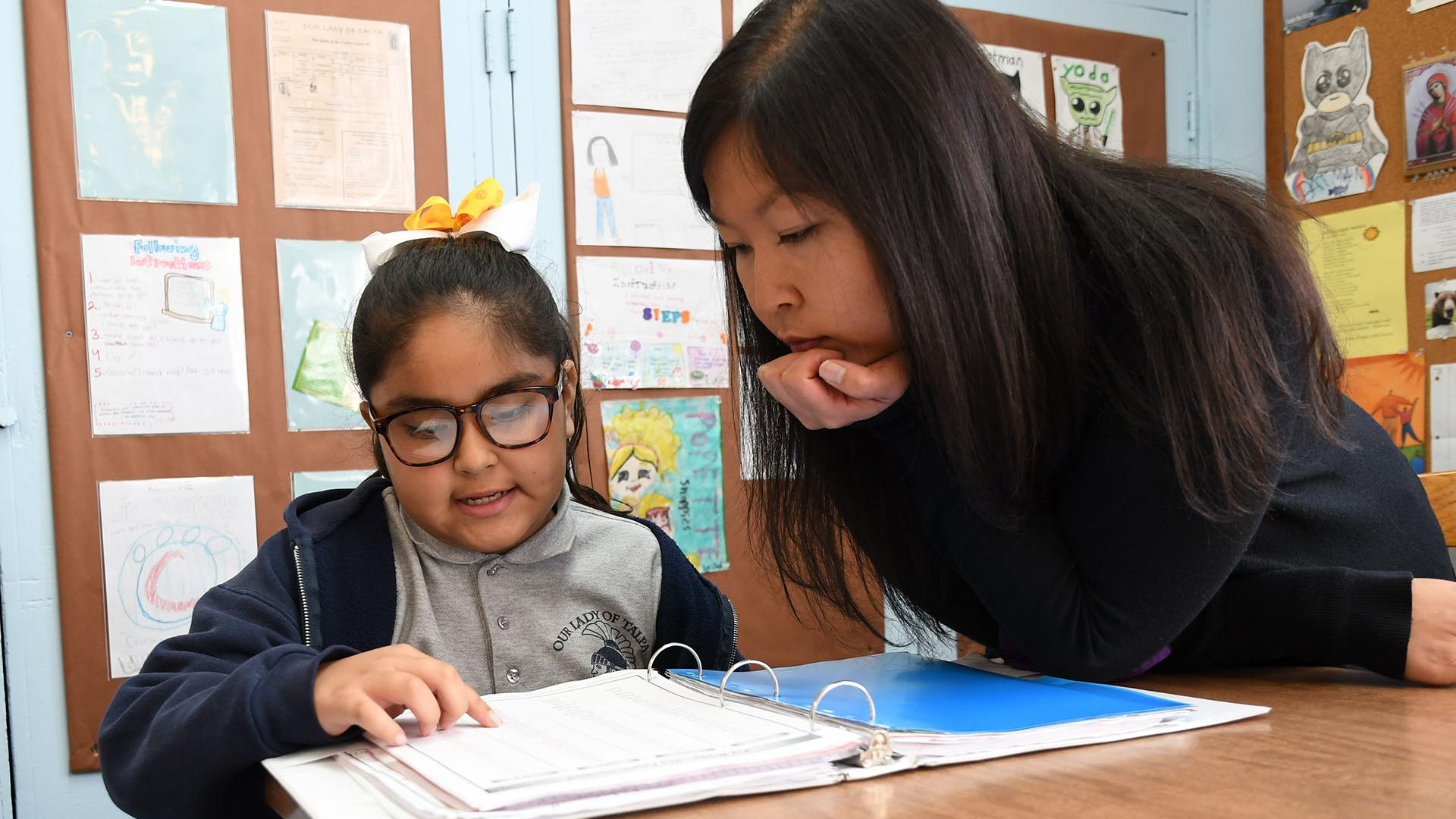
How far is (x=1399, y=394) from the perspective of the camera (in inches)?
111

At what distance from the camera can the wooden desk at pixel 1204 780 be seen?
53 centimetres

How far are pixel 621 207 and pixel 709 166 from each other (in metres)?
1.63

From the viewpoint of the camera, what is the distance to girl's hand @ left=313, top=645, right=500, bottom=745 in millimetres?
686

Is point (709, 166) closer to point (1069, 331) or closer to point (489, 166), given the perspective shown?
point (1069, 331)

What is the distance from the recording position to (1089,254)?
90cm

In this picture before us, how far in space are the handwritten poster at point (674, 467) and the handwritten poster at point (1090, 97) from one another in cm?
123

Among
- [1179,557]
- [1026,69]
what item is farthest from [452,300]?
[1026,69]

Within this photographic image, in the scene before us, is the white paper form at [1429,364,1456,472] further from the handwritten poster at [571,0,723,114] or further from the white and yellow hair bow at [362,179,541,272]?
the white and yellow hair bow at [362,179,541,272]

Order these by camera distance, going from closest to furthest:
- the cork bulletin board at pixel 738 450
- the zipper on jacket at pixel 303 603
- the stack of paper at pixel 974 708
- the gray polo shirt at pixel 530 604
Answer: the stack of paper at pixel 974 708, the zipper on jacket at pixel 303 603, the gray polo shirt at pixel 530 604, the cork bulletin board at pixel 738 450

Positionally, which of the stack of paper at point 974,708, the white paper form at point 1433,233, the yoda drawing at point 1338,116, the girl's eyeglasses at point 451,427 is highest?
the yoda drawing at point 1338,116

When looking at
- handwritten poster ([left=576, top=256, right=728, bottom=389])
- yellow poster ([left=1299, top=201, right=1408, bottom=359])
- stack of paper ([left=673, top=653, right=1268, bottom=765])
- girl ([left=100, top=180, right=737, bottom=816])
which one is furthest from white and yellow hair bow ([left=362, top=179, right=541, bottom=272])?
yellow poster ([left=1299, top=201, right=1408, bottom=359])

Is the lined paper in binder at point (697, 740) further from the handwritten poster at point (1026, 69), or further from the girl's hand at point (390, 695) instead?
the handwritten poster at point (1026, 69)

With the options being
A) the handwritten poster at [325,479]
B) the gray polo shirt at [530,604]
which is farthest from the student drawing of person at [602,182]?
the gray polo shirt at [530,604]

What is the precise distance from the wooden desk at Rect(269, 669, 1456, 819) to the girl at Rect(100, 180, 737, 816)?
39 centimetres
